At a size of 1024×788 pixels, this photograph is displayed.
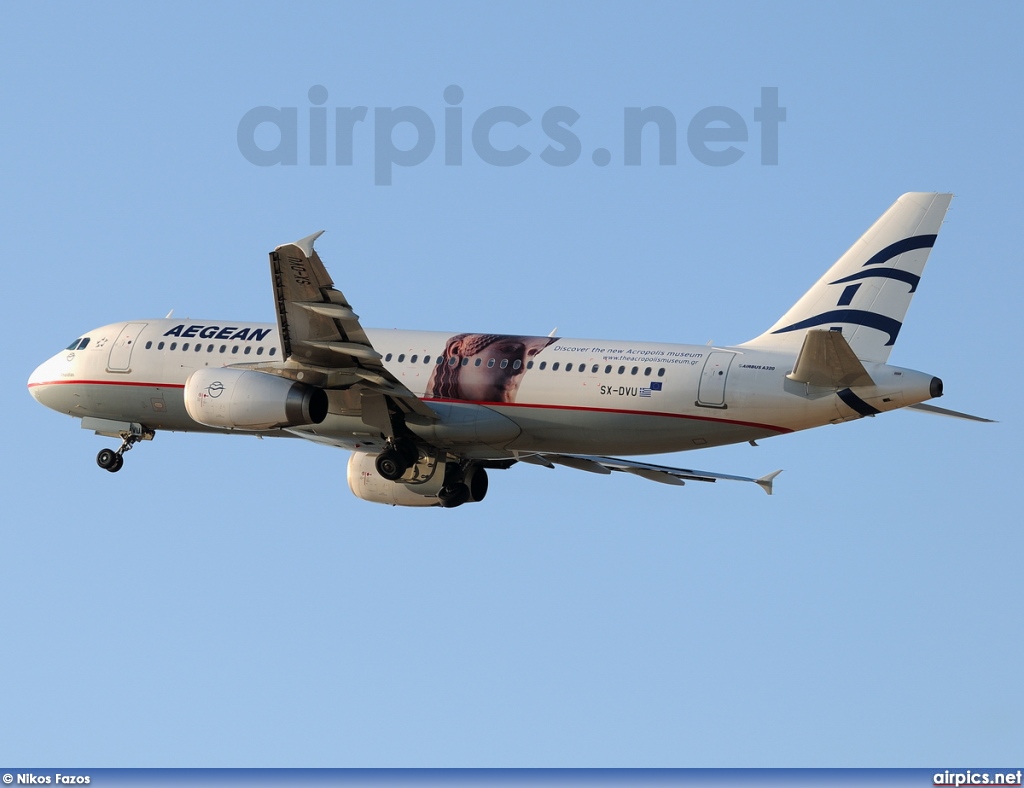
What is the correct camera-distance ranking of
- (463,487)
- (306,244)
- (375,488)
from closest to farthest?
1. (306,244)
2. (463,487)
3. (375,488)

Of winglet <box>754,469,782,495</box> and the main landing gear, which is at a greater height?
the main landing gear

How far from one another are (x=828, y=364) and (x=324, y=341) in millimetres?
11855

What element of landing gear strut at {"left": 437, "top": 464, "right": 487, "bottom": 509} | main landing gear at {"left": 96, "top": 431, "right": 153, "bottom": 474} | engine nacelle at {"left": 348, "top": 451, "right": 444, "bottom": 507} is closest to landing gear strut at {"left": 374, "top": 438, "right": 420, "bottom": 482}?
landing gear strut at {"left": 437, "top": 464, "right": 487, "bottom": 509}

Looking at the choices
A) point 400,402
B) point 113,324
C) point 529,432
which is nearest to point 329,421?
point 400,402

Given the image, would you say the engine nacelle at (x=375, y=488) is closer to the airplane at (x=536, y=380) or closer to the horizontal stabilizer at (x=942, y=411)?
the airplane at (x=536, y=380)

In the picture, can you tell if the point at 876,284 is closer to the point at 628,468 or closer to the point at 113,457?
the point at 628,468

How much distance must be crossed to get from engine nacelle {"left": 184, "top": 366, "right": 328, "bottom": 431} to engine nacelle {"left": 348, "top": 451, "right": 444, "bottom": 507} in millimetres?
5088

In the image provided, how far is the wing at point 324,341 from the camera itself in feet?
125

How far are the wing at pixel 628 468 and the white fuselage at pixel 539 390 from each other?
2488 millimetres

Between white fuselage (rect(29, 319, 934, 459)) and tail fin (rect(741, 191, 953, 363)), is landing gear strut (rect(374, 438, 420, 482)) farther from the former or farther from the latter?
tail fin (rect(741, 191, 953, 363))

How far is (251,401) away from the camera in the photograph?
1599 inches

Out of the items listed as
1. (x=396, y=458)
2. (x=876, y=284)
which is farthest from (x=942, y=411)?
(x=396, y=458)

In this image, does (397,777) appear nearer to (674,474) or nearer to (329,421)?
(329,421)

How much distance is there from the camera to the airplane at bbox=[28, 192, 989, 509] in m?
38.8
